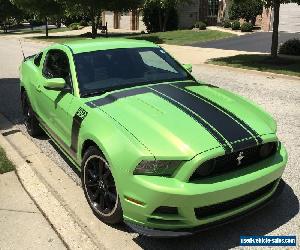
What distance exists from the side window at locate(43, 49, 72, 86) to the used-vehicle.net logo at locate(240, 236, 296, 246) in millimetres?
2764

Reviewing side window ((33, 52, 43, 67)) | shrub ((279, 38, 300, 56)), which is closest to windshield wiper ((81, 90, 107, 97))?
side window ((33, 52, 43, 67))

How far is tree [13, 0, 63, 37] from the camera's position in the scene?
33.5m

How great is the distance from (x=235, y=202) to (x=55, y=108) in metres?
2.75

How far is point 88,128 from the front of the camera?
416cm

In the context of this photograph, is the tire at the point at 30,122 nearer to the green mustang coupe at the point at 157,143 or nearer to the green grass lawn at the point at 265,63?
the green mustang coupe at the point at 157,143

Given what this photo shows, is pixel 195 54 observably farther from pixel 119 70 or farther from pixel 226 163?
pixel 226 163

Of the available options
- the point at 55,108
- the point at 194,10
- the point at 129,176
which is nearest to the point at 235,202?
the point at 129,176

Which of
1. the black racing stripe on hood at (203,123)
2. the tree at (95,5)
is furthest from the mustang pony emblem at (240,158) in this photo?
the tree at (95,5)

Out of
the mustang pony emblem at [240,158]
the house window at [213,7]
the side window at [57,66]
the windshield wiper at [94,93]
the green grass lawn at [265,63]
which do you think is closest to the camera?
the mustang pony emblem at [240,158]

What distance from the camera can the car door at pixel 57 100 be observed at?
4.82 meters

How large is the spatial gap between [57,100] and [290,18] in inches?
1306

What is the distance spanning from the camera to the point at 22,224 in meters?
4.23

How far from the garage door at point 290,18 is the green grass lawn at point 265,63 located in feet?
61.7

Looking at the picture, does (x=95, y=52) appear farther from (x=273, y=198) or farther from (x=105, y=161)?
(x=273, y=198)
